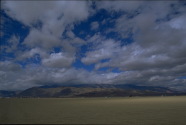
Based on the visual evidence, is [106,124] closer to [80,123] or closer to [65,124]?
[80,123]

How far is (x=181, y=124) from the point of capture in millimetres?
18672

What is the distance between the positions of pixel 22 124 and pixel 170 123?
1613 cm

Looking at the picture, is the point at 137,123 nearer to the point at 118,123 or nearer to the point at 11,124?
the point at 118,123

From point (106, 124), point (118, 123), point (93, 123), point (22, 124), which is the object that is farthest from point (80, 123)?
point (22, 124)

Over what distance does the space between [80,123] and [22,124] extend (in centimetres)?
615

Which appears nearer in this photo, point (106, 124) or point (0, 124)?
point (0, 124)

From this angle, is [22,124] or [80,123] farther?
[80,123]

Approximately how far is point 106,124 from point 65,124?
4502 mm

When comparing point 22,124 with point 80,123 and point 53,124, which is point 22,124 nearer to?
point 53,124

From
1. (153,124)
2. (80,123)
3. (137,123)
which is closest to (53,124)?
(80,123)

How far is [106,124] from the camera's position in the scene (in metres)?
18.7

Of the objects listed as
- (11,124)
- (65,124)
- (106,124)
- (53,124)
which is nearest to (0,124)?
(11,124)

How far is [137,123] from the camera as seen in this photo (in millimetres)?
19281

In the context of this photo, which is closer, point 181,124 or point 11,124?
point 11,124
